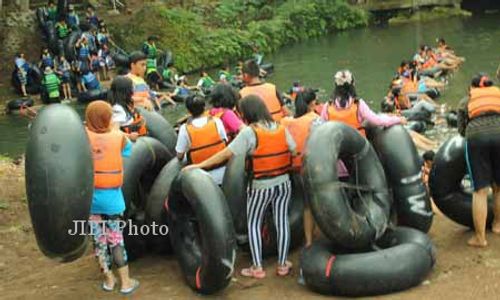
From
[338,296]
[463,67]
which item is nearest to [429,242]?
[338,296]

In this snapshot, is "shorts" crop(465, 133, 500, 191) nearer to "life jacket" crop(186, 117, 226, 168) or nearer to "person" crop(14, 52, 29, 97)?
"life jacket" crop(186, 117, 226, 168)

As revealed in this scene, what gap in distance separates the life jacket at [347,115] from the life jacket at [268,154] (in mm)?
610

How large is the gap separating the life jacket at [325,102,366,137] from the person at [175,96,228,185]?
974mm

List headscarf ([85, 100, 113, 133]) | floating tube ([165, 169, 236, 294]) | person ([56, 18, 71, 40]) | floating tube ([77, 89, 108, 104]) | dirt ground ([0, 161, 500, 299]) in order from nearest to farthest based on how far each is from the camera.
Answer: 1. floating tube ([165, 169, 236, 294])
2. headscarf ([85, 100, 113, 133])
3. dirt ground ([0, 161, 500, 299])
4. floating tube ([77, 89, 108, 104])
5. person ([56, 18, 71, 40])

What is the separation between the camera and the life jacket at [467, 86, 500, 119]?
232 inches

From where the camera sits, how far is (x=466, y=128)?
6.04 meters

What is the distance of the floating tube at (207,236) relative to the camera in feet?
17.2

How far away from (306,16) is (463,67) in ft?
39.0

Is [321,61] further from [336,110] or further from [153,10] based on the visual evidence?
[336,110]

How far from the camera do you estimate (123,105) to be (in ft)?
21.4

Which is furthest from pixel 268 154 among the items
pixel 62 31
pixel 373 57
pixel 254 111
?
pixel 373 57

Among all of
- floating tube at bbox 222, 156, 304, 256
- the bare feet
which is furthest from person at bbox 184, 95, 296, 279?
the bare feet

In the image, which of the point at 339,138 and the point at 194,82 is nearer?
the point at 339,138

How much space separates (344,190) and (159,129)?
97.3 inches
